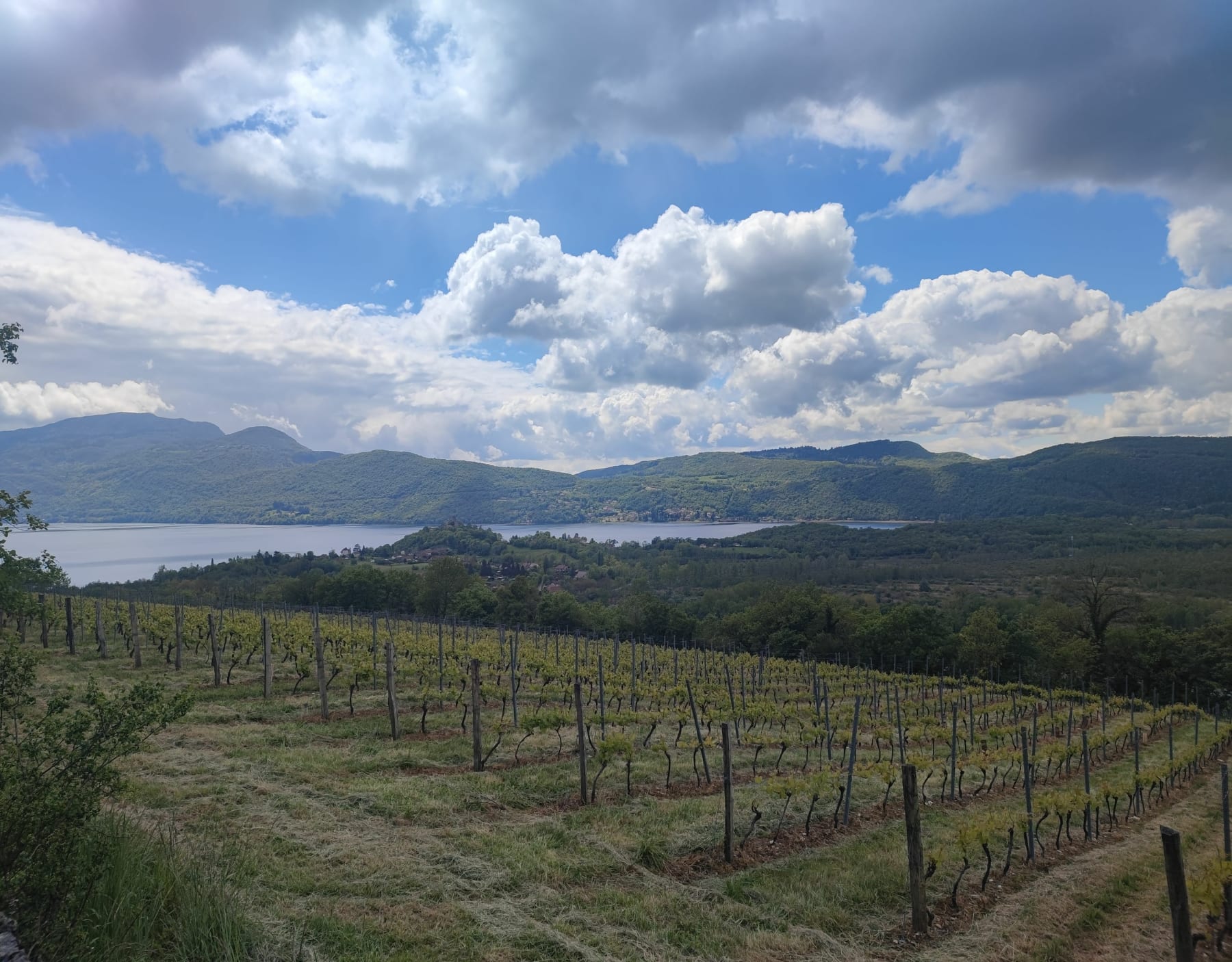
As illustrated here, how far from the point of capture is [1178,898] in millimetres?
5020

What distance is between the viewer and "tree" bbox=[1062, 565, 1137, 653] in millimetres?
41312

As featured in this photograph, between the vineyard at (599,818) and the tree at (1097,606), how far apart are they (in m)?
24.2

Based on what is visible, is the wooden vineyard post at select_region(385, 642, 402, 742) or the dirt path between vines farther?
the wooden vineyard post at select_region(385, 642, 402, 742)

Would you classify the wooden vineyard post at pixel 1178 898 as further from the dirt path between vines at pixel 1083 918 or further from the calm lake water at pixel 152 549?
the calm lake water at pixel 152 549

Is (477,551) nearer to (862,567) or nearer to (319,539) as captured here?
(862,567)

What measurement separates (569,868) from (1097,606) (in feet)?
154

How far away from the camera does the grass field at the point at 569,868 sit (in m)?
6.09

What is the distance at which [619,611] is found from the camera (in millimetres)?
56094

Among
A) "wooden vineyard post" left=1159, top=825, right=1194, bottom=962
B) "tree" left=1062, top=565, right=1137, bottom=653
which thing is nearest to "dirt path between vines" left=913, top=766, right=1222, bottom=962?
"wooden vineyard post" left=1159, top=825, right=1194, bottom=962

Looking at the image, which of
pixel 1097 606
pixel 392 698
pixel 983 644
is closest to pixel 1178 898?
pixel 392 698

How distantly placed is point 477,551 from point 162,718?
122429mm

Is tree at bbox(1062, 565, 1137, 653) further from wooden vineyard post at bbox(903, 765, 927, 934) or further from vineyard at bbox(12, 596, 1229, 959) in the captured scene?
wooden vineyard post at bbox(903, 765, 927, 934)

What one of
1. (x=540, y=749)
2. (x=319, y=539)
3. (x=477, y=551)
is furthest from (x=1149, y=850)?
(x=319, y=539)

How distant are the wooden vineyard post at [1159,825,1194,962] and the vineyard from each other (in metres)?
2.02
